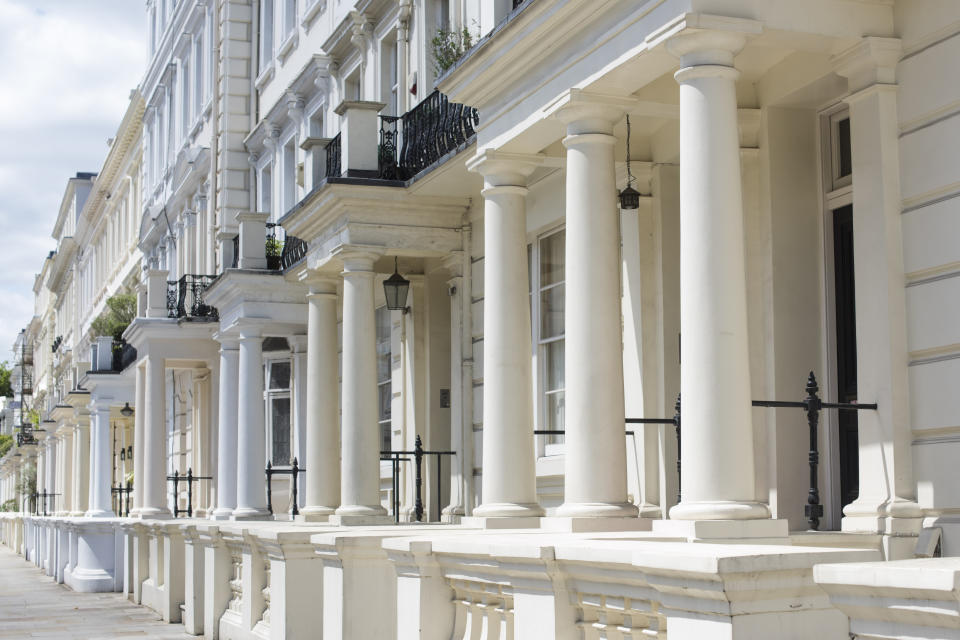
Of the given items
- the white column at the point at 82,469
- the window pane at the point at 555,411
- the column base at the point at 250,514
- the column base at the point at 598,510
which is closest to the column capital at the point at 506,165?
the column base at the point at 598,510

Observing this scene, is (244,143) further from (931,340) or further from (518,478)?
(931,340)

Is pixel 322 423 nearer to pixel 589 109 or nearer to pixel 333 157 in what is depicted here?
pixel 333 157

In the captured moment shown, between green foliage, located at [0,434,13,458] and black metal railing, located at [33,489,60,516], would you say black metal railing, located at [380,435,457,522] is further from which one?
green foliage, located at [0,434,13,458]

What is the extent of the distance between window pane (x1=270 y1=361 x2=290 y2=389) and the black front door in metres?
14.0

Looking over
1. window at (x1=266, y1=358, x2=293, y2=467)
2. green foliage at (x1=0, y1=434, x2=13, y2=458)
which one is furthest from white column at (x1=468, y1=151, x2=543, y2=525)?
green foliage at (x1=0, y1=434, x2=13, y2=458)

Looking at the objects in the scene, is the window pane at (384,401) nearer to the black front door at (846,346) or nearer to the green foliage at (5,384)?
the black front door at (846,346)

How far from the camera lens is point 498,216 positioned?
374 inches

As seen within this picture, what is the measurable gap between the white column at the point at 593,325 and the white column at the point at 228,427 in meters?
11.2

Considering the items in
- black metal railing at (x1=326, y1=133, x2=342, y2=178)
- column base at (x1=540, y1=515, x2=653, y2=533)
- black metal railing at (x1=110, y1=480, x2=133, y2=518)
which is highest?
black metal railing at (x1=326, y1=133, x2=342, y2=178)

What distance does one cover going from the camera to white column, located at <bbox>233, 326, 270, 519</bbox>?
1738 centimetres

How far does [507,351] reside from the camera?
9344mm

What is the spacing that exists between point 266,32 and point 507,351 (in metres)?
14.7

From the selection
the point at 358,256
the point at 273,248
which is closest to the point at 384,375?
A: the point at 273,248

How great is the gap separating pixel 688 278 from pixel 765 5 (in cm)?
155
